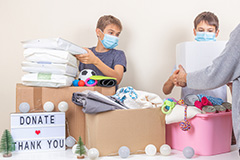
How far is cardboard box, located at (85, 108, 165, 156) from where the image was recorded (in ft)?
3.43

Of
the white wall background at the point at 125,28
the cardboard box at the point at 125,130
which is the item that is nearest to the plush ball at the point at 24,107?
the cardboard box at the point at 125,130

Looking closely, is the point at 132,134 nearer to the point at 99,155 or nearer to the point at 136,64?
the point at 99,155

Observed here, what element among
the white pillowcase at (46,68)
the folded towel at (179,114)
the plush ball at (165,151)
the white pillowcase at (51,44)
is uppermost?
the white pillowcase at (51,44)

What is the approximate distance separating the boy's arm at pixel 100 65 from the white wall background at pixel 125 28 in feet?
1.24

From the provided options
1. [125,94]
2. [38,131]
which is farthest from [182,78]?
[38,131]

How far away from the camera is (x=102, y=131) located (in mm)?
1044

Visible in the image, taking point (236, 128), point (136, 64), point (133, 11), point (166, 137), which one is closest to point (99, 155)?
point (166, 137)

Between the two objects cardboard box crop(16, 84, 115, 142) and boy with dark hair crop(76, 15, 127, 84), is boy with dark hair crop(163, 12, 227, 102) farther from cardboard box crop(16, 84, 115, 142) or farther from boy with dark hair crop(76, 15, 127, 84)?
cardboard box crop(16, 84, 115, 142)

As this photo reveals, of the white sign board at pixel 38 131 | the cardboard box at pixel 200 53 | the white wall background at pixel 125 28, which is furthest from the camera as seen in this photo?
the white wall background at pixel 125 28

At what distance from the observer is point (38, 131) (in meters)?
1.13

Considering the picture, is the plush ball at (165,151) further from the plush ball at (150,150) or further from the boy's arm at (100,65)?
the boy's arm at (100,65)

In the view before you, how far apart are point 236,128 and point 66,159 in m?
0.59

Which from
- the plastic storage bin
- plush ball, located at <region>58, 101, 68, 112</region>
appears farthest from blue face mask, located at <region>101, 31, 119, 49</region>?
the plastic storage bin

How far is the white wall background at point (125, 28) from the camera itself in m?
1.80
